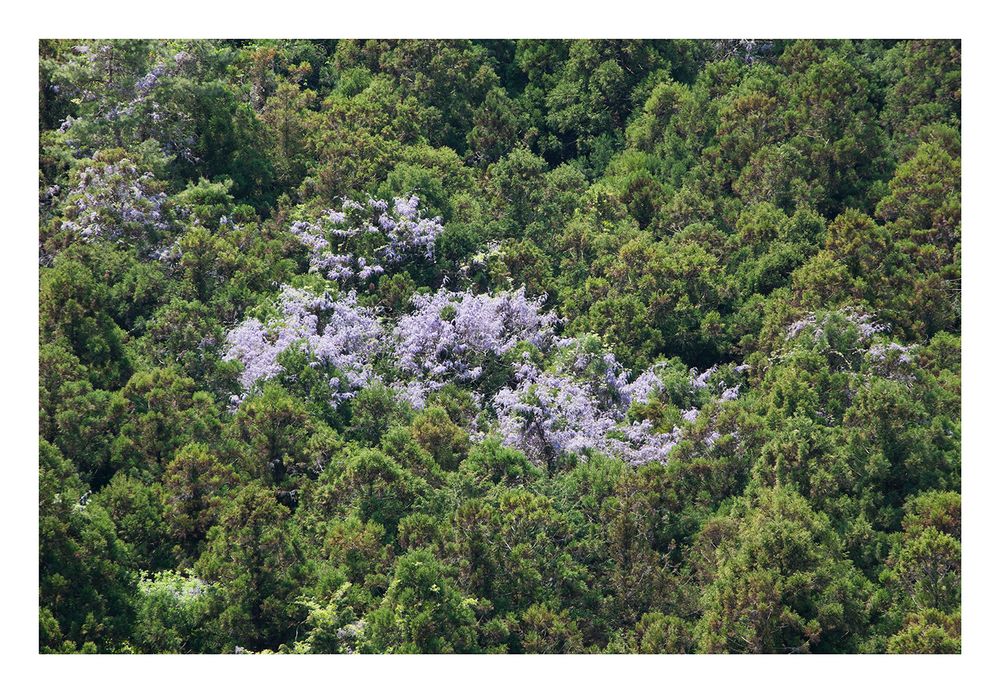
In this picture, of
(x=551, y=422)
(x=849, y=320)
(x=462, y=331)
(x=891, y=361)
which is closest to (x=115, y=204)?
(x=462, y=331)

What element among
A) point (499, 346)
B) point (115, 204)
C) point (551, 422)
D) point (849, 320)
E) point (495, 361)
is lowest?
point (551, 422)

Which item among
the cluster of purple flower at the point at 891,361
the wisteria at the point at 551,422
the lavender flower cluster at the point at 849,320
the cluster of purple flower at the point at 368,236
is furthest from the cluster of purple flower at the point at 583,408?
the cluster of purple flower at the point at 368,236

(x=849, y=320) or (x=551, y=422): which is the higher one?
(x=849, y=320)

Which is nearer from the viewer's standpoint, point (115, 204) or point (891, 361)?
point (891, 361)

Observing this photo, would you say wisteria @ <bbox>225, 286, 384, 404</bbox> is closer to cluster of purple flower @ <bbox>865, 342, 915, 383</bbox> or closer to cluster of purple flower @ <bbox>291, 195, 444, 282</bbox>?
cluster of purple flower @ <bbox>291, 195, 444, 282</bbox>

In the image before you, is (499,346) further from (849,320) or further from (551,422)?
(849,320)

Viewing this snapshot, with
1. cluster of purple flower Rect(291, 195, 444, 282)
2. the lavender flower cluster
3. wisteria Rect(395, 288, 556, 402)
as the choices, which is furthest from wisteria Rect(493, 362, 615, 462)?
cluster of purple flower Rect(291, 195, 444, 282)

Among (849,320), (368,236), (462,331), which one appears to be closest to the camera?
(849,320)

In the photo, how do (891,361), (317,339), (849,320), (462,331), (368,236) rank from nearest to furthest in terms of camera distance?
(891,361) < (849,320) < (317,339) < (462,331) < (368,236)

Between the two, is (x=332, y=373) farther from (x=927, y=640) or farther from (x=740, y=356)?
(x=927, y=640)
